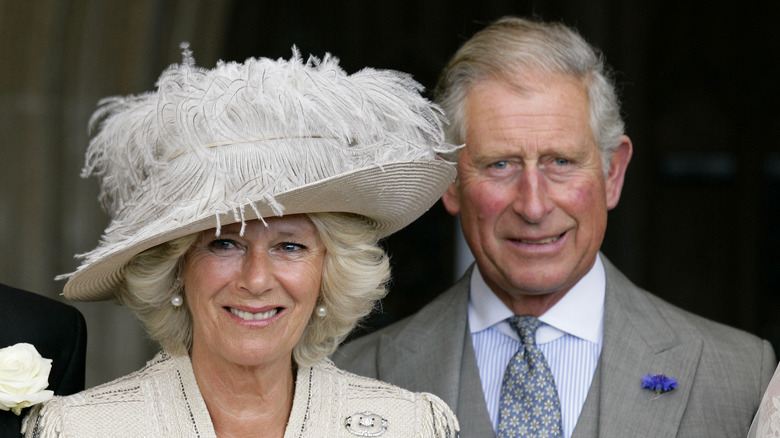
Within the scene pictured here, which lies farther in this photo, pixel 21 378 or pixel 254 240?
pixel 254 240

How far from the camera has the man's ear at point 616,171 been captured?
11.8ft

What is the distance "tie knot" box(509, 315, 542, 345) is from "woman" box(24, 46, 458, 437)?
0.54 meters

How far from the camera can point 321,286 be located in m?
2.88

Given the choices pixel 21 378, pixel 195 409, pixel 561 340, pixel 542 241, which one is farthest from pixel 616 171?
pixel 21 378

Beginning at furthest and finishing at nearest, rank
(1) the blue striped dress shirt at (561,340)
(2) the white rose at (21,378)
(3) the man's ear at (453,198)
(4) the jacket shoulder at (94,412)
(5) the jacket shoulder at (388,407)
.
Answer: (3) the man's ear at (453,198) < (1) the blue striped dress shirt at (561,340) < (5) the jacket shoulder at (388,407) < (4) the jacket shoulder at (94,412) < (2) the white rose at (21,378)

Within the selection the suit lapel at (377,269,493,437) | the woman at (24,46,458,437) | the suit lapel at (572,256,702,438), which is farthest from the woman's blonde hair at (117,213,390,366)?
the suit lapel at (572,256,702,438)

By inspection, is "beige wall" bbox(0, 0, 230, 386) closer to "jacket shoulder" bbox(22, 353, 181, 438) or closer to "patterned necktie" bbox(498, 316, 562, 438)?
"patterned necktie" bbox(498, 316, 562, 438)

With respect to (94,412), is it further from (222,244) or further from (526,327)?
(526,327)

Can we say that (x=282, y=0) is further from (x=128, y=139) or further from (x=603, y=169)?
(x=128, y=139)

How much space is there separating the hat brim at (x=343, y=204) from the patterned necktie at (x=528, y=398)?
64cm

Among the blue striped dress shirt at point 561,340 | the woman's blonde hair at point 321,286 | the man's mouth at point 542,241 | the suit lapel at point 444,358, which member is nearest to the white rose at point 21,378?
the woman's blonde hair at point 321,286

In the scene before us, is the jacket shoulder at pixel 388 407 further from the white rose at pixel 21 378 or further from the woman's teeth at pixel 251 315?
the white rose at pixel 21 378

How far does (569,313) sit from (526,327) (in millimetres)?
141

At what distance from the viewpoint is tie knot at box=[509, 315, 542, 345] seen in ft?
11.1
